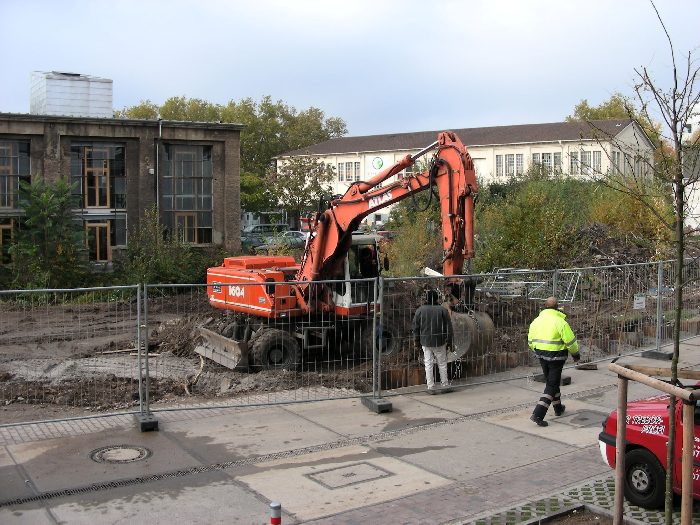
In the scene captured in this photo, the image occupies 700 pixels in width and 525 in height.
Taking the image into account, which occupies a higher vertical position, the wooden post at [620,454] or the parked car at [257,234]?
the parked car at [257,234]

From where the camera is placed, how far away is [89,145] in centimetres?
3078

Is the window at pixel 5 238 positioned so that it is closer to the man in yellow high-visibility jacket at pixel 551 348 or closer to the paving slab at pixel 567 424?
the paving slab at pixel 567 424

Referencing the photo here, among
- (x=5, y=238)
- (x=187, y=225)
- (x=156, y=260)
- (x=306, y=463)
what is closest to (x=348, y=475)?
(x=306, y=463)

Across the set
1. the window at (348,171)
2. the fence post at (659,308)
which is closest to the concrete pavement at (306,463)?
the fence post at (659,308)

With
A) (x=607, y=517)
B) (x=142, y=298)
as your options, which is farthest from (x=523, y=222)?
(x=607, y=517)

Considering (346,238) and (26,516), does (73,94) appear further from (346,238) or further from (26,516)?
(26,516)

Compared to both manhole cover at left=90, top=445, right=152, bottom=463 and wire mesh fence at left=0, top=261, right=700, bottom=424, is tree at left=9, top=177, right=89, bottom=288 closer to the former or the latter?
wire mesh fence at left=0, top=261, right=700, bottom=424

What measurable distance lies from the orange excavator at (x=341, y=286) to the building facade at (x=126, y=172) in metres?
16.1

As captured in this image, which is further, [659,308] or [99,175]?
[99,175]

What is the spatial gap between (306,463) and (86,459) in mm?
2430

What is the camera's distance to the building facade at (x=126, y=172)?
2944 cm

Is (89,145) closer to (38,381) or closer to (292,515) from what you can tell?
(38,381)

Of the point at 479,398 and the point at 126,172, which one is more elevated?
the point at 126,172

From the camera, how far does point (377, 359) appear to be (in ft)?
36.9
